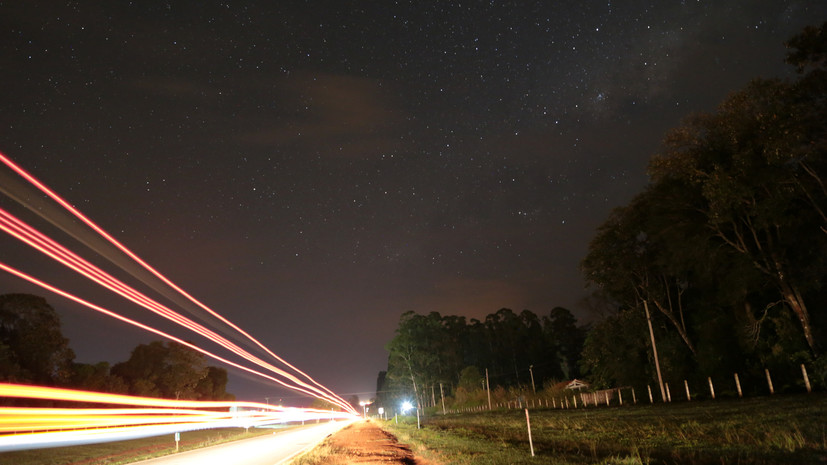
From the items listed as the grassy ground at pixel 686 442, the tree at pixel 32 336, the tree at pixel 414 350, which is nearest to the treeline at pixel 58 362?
the tree at pixel 32 336

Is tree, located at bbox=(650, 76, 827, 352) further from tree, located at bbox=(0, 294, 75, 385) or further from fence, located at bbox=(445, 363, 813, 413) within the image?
tree, located at bbox=(0, 294, 75, 385)

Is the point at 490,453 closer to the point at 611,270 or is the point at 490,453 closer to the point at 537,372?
the point at 611,270

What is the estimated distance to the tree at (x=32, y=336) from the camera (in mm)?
36906

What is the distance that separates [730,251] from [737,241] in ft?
2.44

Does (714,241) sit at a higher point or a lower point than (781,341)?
higher

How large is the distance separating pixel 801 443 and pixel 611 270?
38087 mm

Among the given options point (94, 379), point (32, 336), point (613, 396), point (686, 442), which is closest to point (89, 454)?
point (32, 336)

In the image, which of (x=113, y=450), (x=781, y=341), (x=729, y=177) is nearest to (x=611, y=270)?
(x=781, y=341)

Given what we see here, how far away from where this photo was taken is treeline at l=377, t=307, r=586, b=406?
98312mm

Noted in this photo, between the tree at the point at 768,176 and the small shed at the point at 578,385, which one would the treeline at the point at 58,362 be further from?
the small shed at the point at 578,385

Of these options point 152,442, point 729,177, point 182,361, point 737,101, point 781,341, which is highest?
point 737,101

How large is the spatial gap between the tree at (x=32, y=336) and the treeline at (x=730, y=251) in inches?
1565

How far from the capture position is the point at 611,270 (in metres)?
49.6

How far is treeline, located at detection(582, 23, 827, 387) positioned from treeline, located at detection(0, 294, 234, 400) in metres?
39.7
